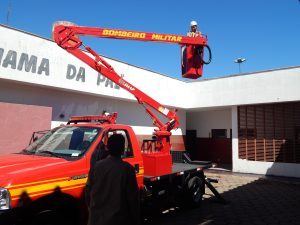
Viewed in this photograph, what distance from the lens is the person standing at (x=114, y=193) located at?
12.1ft

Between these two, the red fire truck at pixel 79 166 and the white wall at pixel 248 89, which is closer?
the red fire truck at pixel 79 166

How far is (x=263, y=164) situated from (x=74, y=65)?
35.1 ft

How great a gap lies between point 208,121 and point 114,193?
2005cm

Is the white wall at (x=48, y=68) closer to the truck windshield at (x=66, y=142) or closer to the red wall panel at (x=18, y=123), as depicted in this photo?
the red wall panel at (x=18, y=123)

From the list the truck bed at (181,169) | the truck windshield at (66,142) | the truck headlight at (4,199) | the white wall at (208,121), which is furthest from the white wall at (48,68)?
the white wall at (208,121)

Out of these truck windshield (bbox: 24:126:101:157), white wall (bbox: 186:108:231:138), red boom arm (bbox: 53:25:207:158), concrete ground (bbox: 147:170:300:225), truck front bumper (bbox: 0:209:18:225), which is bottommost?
concrete ground (bbox: 147:170:300:225)

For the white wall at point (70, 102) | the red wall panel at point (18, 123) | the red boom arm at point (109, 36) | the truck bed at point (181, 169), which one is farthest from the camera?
the white wall at point (70, 102)

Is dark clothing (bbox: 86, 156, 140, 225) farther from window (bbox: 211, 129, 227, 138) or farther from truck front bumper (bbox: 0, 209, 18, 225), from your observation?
window (bbox: 211, 129, 227, 138)

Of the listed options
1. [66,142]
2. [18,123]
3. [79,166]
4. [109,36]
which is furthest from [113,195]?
[18,123]

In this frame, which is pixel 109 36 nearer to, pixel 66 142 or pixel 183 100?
pixel 66 142

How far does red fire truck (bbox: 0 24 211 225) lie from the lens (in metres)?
4.72

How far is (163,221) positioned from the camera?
26.2 feet

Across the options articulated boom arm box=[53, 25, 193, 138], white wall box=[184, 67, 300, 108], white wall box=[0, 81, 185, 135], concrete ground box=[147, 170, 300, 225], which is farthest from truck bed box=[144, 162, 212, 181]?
white wall box=[184, 67, 300, 108]

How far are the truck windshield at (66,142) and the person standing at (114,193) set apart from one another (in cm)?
208
